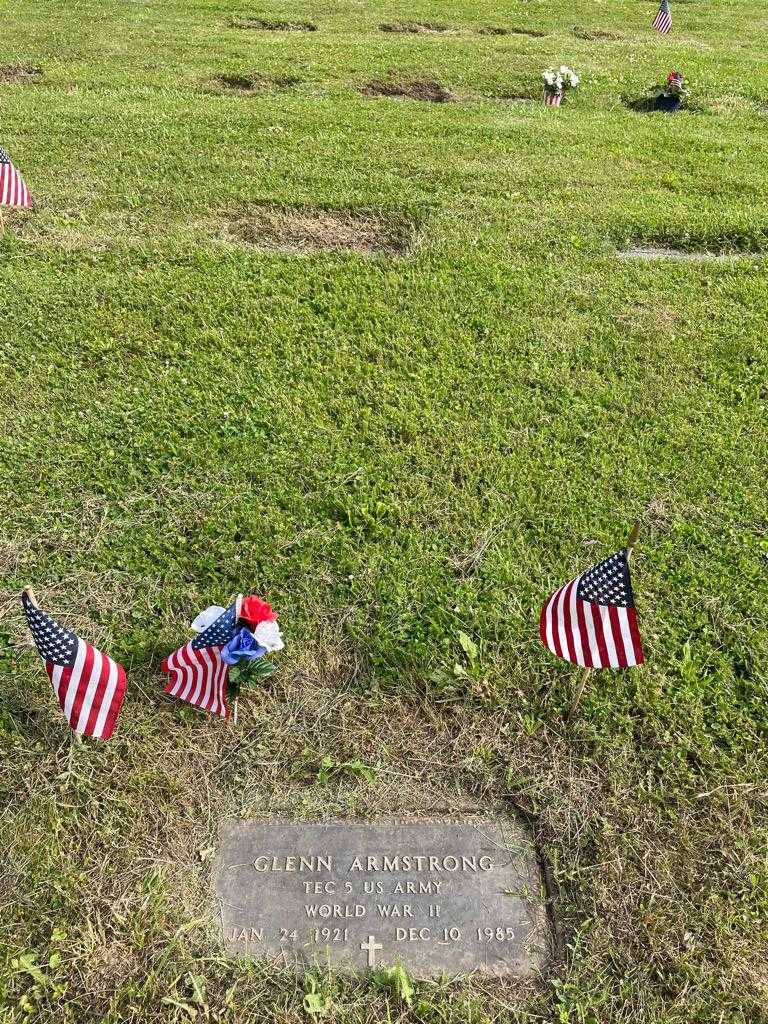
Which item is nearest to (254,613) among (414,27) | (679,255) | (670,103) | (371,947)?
(371,947)

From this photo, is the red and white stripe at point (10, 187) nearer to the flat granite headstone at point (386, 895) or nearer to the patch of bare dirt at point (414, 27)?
the flat granite headstone at point (386, 895)

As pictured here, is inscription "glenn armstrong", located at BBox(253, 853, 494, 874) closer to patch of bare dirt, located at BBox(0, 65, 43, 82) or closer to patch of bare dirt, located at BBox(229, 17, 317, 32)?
patch of bare dirt, located at BBox(0, 65, 43, 82)

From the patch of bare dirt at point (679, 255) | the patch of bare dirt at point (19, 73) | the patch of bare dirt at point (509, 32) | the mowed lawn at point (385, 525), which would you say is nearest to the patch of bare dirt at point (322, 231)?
the mowed lawn at point (385, 525)

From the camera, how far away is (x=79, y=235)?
6.78 m

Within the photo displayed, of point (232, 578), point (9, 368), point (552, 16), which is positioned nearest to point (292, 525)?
point (232, 578)

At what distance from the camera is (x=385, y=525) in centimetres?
430

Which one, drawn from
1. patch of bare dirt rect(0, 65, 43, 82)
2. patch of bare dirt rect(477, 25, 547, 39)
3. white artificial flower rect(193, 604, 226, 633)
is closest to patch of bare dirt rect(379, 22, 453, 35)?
patch of bare dirt rect(477, 25, 547, 39)

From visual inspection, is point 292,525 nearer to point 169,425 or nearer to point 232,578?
point 232,578

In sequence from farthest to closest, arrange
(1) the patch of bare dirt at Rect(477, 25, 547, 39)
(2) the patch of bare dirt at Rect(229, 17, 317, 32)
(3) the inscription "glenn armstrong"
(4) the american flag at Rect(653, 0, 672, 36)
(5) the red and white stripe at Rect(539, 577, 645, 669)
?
(1) the patch of bare dirt at Rect(477, 25, 547, 39) < (2) the patch of bare dirt at Rect(229, 17, 317, 32) < (4) the american flag at Rect(653, 0, 672, 36) < (5) the red and white stripe at Rect(539, 577, 645, 669) < (3) the inscription "glenn armstrong"

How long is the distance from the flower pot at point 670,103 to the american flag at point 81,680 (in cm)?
1096

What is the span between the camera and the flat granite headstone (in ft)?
9.10

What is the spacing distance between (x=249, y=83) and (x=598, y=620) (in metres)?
10.5

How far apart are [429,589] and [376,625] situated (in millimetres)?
380

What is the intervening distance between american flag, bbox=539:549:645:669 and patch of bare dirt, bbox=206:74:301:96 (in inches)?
396
